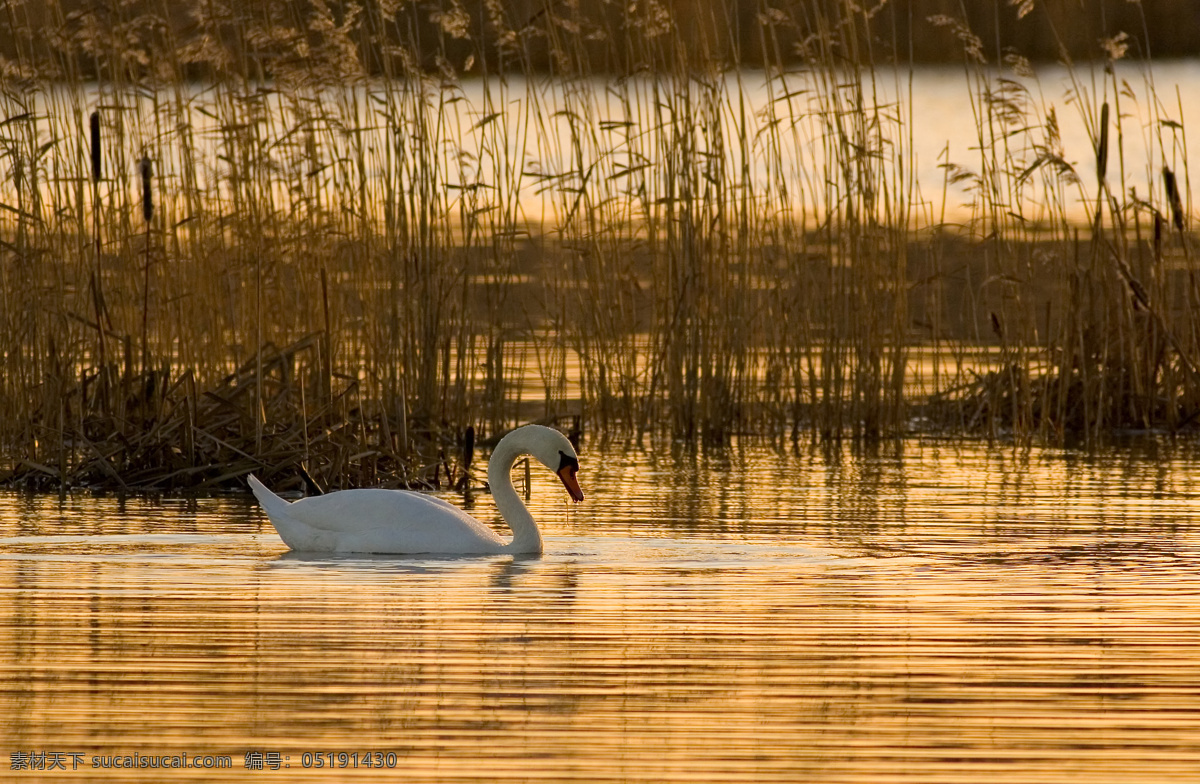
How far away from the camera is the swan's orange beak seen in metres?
8.34

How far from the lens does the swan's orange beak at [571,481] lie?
27.3ft

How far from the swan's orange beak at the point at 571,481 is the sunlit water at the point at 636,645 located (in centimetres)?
19

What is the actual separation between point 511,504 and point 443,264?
11.7 ft

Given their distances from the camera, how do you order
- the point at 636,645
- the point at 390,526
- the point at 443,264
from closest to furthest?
the point at 636,645 → the point at 390,526 → the point at 443,264

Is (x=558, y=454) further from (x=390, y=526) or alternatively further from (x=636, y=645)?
(x=636, y=645)

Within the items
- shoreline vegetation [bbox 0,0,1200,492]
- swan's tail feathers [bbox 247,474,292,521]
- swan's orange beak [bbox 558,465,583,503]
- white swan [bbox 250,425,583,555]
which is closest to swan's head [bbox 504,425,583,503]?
swan's orange beak [bbox 558,465,583,503]

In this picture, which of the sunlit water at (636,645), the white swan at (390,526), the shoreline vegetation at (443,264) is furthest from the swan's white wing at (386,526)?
the shoreline vegetation at (443,264)

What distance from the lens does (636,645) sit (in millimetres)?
5938

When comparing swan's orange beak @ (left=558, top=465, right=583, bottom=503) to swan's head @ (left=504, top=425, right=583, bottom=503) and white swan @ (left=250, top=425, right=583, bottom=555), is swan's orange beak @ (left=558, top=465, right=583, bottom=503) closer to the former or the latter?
swan's head @ (left=504, top=425, right=583, bottom=503)

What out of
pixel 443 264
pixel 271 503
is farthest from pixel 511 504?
pixel 443 264

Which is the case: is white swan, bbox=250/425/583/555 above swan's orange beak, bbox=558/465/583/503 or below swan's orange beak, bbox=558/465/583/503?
below

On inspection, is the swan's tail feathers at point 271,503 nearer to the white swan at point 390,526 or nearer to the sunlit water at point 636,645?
the white swan at point 390,526

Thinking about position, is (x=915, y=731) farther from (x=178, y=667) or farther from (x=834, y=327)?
(x=834, y=327)

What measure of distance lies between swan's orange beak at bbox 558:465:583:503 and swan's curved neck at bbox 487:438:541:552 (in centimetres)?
19
